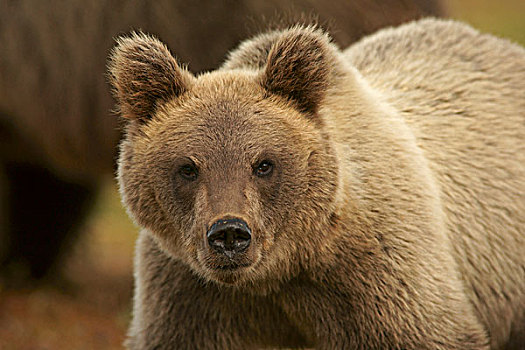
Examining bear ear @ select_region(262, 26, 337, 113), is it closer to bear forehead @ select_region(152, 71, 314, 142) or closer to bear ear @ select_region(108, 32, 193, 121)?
bear forehead @ select_region(152, 71, 314, 142)

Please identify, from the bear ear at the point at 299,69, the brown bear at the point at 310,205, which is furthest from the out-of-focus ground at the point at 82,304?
the bear ear at the point at 299,69

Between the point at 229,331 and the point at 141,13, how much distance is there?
345 centimetres

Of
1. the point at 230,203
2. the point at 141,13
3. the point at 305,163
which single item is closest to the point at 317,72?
the point at 305,163

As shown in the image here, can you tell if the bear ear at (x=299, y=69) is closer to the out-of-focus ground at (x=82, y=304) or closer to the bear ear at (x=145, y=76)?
the bear ear at (x=145, y=76)

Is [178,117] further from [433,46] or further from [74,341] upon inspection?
[74,341]

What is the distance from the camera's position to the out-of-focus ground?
315 inches

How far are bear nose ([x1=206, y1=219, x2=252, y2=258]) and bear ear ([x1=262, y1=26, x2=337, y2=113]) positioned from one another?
810 mm

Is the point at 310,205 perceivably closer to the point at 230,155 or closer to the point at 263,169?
the point at 263,169

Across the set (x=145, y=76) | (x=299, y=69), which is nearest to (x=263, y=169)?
Answer: (x=299, y=69)

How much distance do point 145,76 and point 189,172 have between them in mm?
564

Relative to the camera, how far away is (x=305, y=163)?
4.31 metres

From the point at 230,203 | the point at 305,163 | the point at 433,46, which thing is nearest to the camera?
the point at 230,203

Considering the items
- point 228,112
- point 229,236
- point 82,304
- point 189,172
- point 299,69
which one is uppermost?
point 299,69

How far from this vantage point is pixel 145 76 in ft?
14.6
